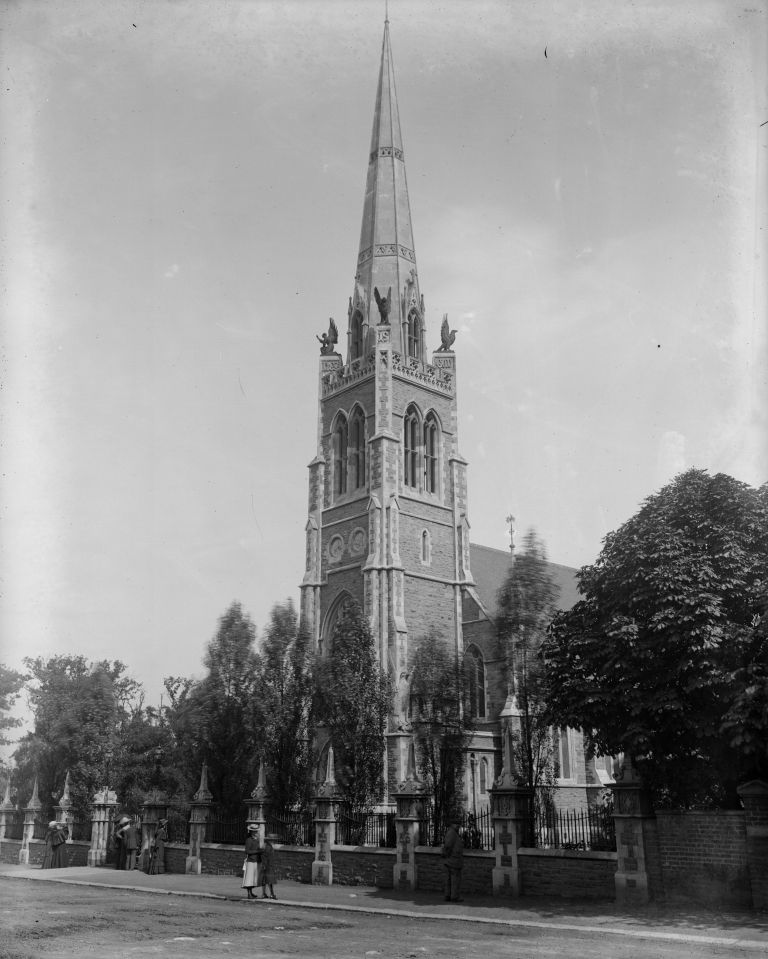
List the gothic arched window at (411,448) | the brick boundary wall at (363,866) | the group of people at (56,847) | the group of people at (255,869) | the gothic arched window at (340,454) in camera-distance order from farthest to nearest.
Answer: the gothic arched window at (340,454) → the gothic arched window at (411,448) → the group of people at (56,847) → the brick boundary wall at (363,866) → the group of people at (255,869)

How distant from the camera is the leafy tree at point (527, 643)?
24.4 meters

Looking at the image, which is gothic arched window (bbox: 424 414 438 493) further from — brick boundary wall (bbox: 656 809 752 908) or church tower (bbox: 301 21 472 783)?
brick boundary wall (bbox: 656 809 752 908)

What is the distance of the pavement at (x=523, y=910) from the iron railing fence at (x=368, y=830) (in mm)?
1459

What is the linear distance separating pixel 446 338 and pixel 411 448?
7.49m

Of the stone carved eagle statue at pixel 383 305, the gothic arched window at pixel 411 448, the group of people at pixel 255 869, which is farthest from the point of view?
the stone carved eagle statue at pixel 383 305

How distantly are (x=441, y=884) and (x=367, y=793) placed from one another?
29.3ft

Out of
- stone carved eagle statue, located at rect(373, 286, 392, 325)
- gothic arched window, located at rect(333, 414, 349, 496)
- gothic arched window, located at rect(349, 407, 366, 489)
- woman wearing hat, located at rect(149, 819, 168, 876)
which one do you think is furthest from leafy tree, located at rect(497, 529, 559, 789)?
stone carved eagle statue, located at rect(373, 286, 392, 325)

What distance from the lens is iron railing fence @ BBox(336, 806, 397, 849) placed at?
22781 millimetres

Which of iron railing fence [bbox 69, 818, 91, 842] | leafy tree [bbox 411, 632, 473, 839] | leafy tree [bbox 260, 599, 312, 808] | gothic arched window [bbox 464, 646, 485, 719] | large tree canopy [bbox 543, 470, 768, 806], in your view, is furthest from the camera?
gothic arched window [bbox 464, 646, 485, 719]

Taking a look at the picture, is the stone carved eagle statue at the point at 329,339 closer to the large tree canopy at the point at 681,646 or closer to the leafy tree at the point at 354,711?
the leafy tree at the point at 354,711

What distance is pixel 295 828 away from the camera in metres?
25.1

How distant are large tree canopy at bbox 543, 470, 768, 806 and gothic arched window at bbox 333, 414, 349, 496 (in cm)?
2659

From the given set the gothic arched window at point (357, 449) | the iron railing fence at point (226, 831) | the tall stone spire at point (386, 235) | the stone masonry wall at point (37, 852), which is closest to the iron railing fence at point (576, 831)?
the iron railing fence at point (226, 831)

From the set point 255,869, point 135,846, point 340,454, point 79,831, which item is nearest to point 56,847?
point 135,846
